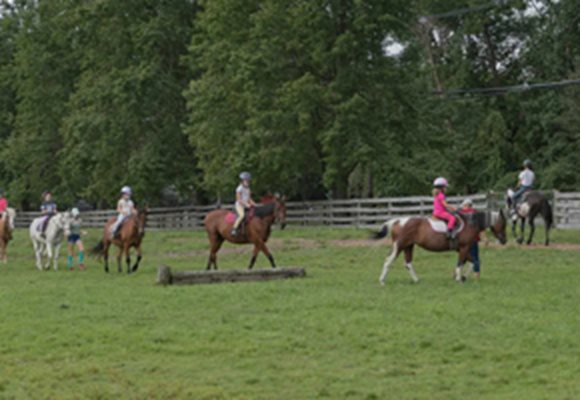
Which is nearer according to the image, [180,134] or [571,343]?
[571,343]

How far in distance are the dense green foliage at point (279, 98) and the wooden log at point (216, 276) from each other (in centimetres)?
1274

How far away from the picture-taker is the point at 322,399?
10.9m

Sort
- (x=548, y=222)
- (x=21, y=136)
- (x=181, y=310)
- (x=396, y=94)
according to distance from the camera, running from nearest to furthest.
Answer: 1. (x=181, y=310)
2. (x=548, y=222)
3. (x=396, y=94)
4. (x=21, y=136)

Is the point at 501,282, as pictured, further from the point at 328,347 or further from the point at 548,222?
the point at 548,222

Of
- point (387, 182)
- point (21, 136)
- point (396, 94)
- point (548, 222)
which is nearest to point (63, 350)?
point (548, 222)

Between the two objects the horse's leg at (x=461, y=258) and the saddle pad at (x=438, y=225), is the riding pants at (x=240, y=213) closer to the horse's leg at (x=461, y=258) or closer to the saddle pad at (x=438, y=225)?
the saddle pad at (x=438, y=225)

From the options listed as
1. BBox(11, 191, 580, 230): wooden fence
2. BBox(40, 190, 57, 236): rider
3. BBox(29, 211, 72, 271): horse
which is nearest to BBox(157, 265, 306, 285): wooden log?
BBox(29, 211, 72, 271): horse

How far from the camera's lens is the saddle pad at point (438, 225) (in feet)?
67.3

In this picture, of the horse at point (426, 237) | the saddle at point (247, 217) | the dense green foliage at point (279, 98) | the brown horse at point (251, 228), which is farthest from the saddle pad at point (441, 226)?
the dense green foliage at point (279, 98)

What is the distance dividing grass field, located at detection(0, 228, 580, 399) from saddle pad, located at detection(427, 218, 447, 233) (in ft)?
3.61

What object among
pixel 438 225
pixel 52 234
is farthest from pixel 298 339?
pixel 52 234

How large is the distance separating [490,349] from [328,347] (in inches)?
84.7

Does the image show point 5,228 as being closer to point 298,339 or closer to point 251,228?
point 251,228

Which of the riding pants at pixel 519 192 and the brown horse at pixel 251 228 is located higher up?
the riding pants at pixel 519 192
